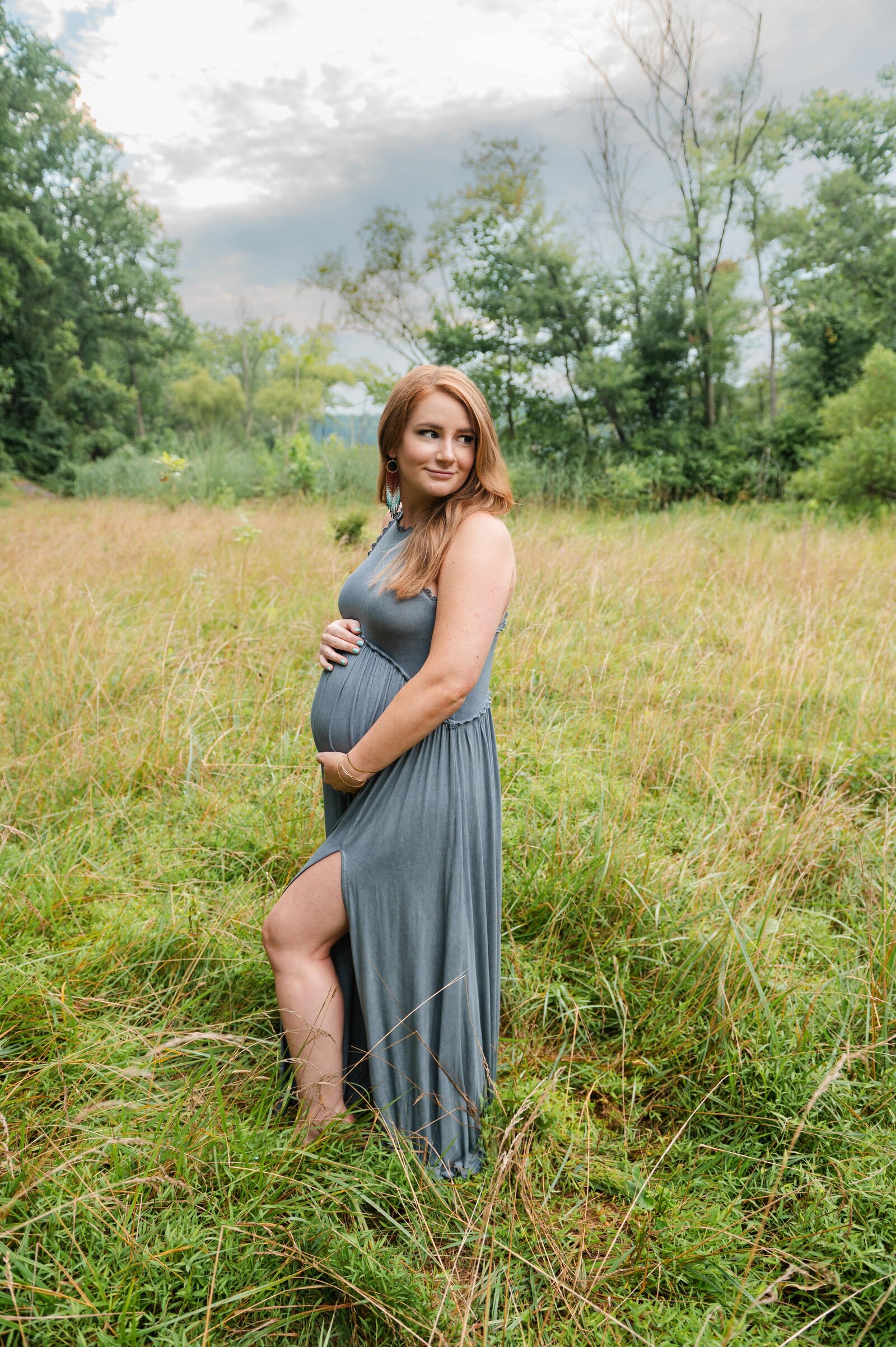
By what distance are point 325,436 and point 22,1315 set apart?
16416 mm

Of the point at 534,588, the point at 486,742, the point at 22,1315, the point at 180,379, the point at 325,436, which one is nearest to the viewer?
the point at 22,1315

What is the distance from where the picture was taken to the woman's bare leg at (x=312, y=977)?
170 cm

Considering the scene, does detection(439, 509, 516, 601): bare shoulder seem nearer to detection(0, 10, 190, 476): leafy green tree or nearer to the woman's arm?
the woman's arm

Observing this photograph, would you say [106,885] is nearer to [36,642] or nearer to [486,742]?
[486,742]

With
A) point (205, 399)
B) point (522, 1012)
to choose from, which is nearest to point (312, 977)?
point (522, 1012)

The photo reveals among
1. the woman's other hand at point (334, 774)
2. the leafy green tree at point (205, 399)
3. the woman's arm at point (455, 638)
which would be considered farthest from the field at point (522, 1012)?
the leafy green tree at point (205, 399)

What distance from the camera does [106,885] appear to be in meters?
2.63

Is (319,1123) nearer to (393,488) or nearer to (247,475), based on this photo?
(393,488)

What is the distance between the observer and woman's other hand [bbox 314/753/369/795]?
5.53ft

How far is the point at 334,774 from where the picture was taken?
5.58 ft

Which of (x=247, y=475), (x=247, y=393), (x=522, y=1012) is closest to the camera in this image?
(x=522, y=1012)

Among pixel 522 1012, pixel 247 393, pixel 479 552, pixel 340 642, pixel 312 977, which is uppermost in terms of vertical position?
pixel 247 393

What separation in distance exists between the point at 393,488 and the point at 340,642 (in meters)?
0.44

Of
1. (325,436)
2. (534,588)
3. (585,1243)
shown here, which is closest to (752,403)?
(325,436)
